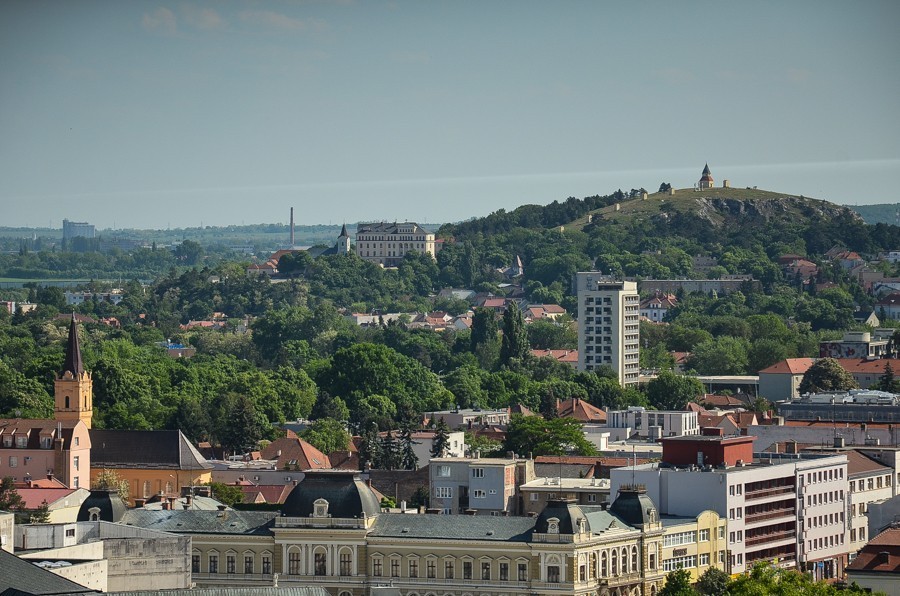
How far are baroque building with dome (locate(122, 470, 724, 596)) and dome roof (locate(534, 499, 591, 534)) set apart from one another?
0.09 feet

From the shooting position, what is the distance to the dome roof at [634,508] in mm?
76500

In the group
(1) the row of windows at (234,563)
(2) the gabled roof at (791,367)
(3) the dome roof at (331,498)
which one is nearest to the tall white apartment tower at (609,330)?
(2) the gabled roof at (791,367)

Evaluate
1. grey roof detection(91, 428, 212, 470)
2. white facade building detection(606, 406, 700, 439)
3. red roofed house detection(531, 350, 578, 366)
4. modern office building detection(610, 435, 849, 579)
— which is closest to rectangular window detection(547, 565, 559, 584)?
modern office building detection(610, 435, 849, 579)

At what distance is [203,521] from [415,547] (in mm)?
7035

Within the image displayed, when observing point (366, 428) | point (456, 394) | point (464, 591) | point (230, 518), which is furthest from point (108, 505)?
point (456, 394)

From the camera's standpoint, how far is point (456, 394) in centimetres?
15312

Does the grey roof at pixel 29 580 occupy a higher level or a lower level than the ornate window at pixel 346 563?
higher

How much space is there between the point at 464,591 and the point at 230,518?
8.20m

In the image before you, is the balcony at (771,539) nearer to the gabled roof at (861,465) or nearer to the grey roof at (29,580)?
the gabled roof at (861,465)

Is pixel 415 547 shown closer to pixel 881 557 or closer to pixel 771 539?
pixel 881 557

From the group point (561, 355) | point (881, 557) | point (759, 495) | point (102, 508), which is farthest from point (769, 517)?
point (561, 355)

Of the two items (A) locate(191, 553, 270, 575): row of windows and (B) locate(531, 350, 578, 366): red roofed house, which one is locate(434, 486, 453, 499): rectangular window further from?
(B) locate(531, 350, 578, 366): red roofed house

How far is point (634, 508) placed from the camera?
252 ft

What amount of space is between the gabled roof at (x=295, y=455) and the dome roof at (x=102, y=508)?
32.5 metres
